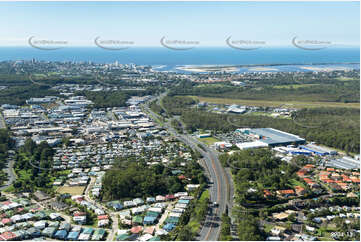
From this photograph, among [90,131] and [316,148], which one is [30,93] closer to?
[90,131]

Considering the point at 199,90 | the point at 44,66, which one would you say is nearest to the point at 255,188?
the point at 199,90

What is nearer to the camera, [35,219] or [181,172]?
[35,219]

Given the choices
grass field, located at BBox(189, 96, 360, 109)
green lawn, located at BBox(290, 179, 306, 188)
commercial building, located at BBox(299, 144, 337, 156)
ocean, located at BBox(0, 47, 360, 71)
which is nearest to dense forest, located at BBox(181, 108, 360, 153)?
commercial building, located at BBox(299, 144, 337, 156)

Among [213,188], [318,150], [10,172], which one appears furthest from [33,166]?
[318,150]

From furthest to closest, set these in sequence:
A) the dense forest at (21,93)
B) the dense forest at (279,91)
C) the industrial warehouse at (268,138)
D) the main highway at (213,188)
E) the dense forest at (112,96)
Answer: the dense forest at (112,96)
the dense forest at (21,93)
the dense forest at (279,91)
the industrial warehouse at (268,138)
the main highway at (213,188)

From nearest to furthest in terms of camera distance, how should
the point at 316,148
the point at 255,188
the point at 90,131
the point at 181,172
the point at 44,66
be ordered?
1. the point at 255,188
2. the point at 181,172
3. the point at 316,148
4. the point at 90,131
5. the point at 44,66

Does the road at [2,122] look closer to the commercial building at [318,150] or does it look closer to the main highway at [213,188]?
the main highway at [213,188]

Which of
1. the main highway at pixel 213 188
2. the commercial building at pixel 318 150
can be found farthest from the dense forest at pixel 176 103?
the commercial building at pixel 318 150

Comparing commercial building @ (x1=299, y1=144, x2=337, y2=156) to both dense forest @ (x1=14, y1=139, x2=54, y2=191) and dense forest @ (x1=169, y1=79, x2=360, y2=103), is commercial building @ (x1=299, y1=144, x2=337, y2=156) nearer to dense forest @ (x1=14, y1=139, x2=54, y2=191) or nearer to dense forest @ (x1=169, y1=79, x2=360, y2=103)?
dense forest @ (x1=169, y1=79, x2=360, y2=103)
